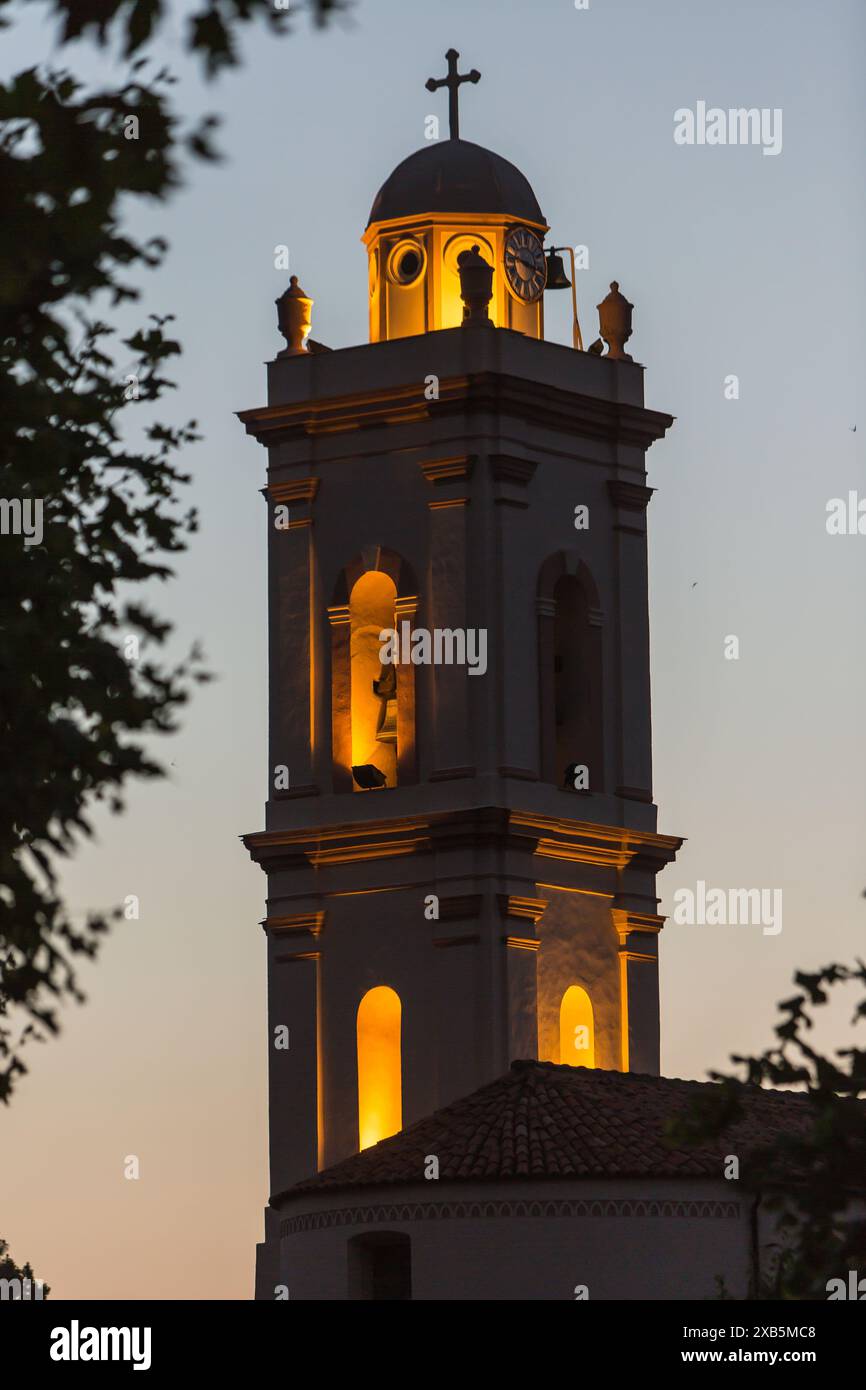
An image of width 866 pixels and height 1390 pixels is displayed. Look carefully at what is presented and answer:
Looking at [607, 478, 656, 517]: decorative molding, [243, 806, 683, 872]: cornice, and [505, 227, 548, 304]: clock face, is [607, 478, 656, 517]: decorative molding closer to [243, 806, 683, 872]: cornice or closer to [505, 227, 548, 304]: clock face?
[505, 227, 548, 304]: clock face

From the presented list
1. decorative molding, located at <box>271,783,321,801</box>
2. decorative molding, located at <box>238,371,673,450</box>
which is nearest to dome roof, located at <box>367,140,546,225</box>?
decorative molding, located at <box>238,371,673,450</box>

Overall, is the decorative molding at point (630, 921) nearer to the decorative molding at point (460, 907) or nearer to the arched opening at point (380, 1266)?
the decorative molding at point (460, 907)

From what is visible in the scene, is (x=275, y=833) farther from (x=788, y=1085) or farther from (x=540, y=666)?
(x=788, y=1085)

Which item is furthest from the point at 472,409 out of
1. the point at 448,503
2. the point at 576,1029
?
the point at 576,1029

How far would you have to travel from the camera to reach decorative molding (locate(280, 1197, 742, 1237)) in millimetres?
36750

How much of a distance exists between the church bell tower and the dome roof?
0.04 meters

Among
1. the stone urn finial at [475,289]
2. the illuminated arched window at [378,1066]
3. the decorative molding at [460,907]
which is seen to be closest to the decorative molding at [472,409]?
the stone urn finial at [475,289]

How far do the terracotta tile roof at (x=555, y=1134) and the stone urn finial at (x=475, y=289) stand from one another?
9588mm

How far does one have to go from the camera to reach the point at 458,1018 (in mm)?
43688

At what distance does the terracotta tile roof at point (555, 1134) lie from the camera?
36.9m

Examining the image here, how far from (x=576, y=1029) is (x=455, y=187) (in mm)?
10068

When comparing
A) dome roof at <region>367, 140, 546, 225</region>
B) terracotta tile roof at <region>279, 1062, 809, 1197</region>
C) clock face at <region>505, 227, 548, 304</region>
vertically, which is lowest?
terracotta tile roof at <region>279, 1062, 809, 1197</region>
